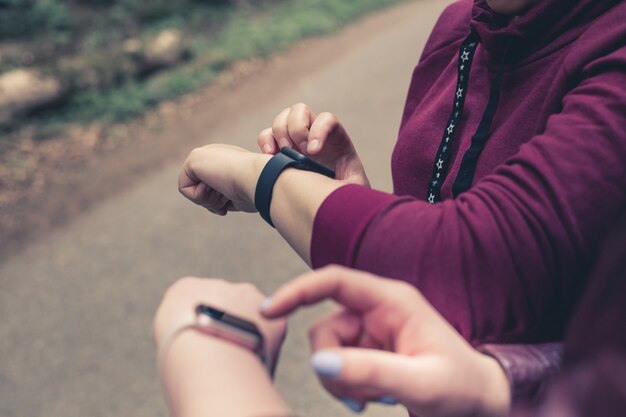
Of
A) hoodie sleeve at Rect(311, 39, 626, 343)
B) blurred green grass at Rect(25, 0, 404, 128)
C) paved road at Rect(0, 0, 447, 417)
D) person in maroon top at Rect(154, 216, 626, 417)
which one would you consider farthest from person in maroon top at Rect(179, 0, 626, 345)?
blurred green grass at Rect(25, 0, 404, 128)

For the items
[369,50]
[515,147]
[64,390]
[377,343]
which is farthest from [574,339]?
[369,50]

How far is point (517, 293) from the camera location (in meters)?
0.82

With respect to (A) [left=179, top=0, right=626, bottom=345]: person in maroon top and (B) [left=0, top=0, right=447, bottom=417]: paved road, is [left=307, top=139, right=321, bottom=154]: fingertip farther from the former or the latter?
(B) [left=0, top=0, right=447, bottom=417]: paved road

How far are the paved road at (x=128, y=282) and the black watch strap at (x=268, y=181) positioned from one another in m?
1.60

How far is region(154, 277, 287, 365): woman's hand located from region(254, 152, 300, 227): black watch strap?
0.24m

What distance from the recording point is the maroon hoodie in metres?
0.79

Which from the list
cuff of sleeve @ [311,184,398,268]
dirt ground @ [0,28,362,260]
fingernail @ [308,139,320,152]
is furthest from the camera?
dirt ground @ [0,28,362,260]

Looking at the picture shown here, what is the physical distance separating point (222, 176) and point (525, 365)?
616mm

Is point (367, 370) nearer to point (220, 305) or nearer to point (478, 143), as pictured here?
point (220, 305)

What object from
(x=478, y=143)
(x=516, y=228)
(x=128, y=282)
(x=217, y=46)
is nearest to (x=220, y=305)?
(x=516, y=228)

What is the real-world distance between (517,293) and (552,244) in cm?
8

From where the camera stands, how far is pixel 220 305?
2.48 feet

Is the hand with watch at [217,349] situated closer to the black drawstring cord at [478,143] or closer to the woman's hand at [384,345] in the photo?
the woman's hand at [384,345]

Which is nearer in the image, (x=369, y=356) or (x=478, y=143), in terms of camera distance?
(x=369, y=356)
